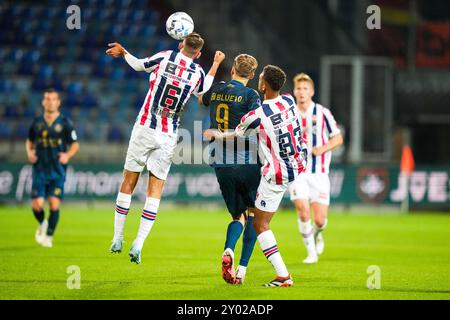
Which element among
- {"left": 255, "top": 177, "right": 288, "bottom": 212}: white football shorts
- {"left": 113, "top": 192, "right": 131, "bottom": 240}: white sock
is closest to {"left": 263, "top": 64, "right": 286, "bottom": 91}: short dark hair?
{"left": 255, "top": 177, "right": 288, "bottom": 212}: white football shorts

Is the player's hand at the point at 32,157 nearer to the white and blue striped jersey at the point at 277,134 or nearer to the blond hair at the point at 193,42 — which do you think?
the blond hair at the point at 193,42

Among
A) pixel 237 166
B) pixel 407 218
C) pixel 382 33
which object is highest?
pixel 382 33

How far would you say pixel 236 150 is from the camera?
9555mm

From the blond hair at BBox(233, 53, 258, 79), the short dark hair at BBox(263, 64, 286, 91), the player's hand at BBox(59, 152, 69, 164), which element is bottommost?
the player's hand at BBox(59, 152, 69, 164)

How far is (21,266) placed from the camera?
10797 millimetres

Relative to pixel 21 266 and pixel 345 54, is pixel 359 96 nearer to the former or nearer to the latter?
pixel 345 54

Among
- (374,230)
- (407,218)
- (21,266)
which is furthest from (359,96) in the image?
(21,266)

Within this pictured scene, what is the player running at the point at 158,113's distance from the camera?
1002 centimetres

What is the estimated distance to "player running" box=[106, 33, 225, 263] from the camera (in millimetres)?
10023

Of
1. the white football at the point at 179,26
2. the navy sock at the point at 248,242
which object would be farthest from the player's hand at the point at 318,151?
the white football at the point at 179,26

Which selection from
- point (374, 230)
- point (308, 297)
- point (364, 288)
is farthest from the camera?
point (374, 230)

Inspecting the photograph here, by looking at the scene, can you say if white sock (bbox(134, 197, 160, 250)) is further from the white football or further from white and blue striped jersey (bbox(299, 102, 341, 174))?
white and blue striped jersey (bbox(299, 102, 341, 174))

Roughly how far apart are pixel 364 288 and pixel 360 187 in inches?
566

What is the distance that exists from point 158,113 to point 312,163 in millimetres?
3351
